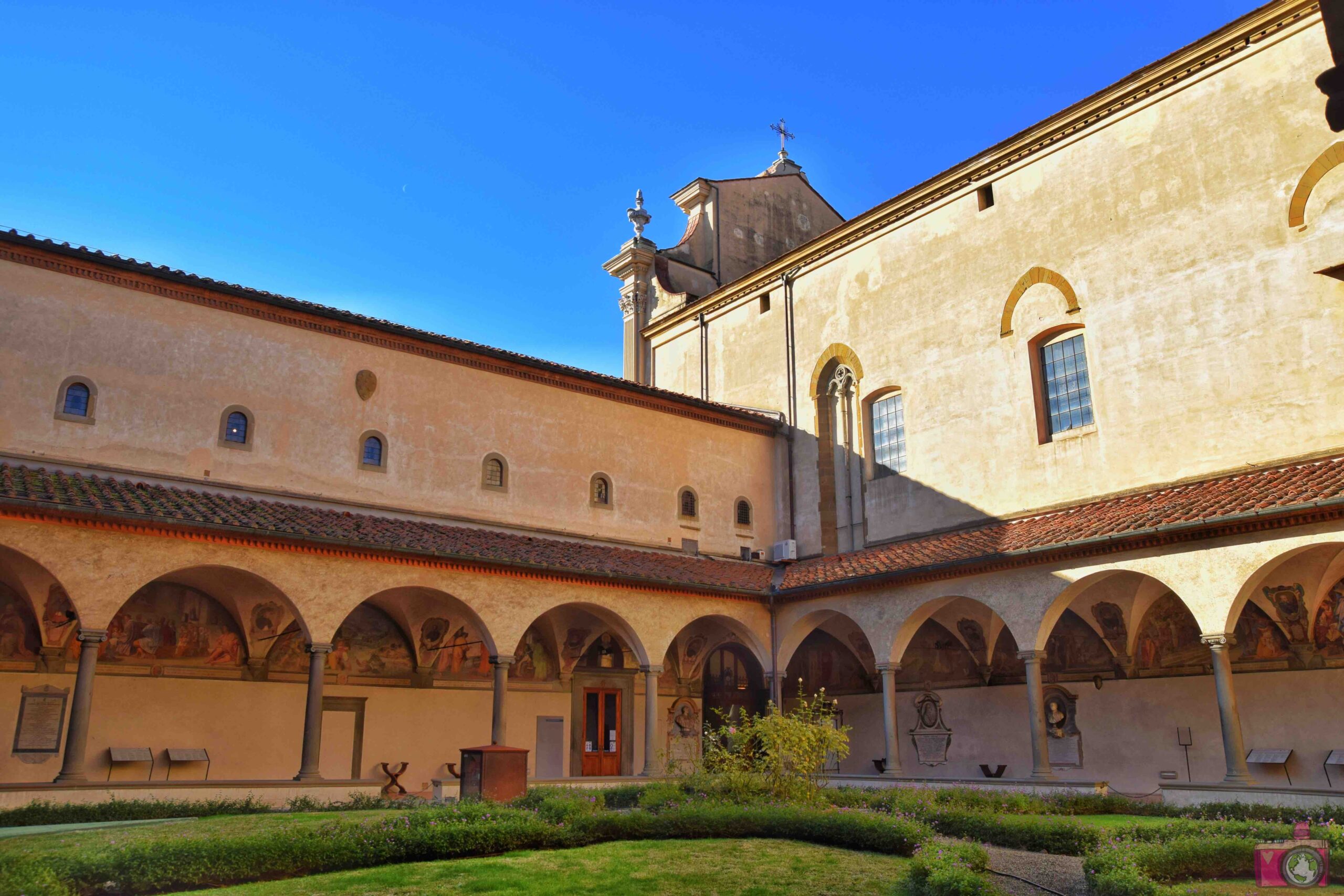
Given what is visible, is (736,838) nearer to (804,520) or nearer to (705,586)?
(705,586)

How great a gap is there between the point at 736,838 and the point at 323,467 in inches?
402

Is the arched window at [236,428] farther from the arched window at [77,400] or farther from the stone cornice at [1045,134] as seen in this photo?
the stone cornice at [1045,134]

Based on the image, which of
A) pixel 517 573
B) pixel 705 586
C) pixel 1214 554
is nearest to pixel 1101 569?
pixel 1214 554

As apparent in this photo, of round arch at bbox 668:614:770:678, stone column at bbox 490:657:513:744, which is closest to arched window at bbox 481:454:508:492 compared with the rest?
stone column at bbox 490:657:513:744

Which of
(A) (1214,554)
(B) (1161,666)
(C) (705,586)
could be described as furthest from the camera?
(C) (705,586)

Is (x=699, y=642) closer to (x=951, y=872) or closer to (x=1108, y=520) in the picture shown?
(x=1108, y=520)

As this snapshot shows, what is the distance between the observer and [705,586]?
20297mm

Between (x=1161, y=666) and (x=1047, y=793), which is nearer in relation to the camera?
(x=1047, y=793)

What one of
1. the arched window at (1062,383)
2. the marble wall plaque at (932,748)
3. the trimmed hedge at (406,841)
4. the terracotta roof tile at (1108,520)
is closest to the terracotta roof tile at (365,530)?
the terracotta roof tile at (1108,520)

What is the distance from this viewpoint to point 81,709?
45.3 ft

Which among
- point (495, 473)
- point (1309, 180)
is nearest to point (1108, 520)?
point (1309, 180)

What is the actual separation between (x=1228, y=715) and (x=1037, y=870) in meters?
6.30

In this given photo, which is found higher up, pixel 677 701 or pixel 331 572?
pixel 331 572

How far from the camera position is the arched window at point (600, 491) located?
21594mm
